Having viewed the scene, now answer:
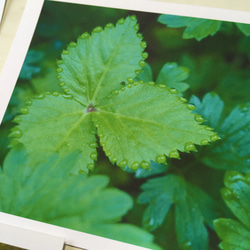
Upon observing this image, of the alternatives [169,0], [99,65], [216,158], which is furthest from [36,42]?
[216,158]

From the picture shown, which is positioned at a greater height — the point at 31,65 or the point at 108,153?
the point at 31,65

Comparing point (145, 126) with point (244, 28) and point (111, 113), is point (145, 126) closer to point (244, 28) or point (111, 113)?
point (111, 113)

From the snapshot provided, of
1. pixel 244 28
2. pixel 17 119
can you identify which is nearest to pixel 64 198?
pixel 17 119

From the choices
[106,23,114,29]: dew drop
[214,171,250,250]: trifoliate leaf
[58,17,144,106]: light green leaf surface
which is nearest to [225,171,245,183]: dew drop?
[214,171,250,250]: trifoliate leaf

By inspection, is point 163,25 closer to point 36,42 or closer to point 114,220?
point 36,42

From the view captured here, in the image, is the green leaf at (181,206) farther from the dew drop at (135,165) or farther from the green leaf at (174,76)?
the green leaf at (174,76)

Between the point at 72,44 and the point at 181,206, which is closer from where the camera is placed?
the point at 181,206
